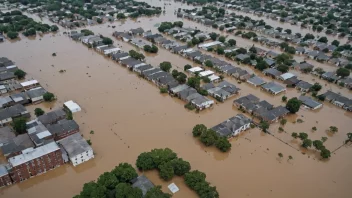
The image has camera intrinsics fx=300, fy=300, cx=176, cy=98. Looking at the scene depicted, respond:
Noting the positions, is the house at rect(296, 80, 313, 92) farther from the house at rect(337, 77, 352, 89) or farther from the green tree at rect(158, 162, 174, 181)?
the green tree at rect(158, 162, 174, 181)

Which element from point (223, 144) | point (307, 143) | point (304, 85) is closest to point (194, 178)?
point (223, 144)

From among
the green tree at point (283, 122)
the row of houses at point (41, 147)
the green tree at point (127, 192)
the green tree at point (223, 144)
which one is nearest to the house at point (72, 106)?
the row of houses at point (41, 147)

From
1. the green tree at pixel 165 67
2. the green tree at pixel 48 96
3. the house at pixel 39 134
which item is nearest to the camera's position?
the house at pixel 39 134

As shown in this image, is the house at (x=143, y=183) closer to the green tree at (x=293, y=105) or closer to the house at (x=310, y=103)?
the green tree at (x=293, y=105)

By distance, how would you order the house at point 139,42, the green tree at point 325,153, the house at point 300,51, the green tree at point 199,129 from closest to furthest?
the green tree at point 325,153 → the green tree at point 199,129 → the house at point 300,51 → the house at point 139,42

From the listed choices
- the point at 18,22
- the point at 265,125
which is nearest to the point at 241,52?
the point at 265,125

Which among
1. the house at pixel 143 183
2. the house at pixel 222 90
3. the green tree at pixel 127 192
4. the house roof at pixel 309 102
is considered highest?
the green tree at pixel 127 192

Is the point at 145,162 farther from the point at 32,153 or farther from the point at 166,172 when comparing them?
the point at 32,153
